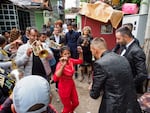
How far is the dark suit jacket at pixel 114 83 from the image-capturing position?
212cm

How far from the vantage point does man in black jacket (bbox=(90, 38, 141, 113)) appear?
2115 mm

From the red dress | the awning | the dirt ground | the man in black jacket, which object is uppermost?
the awning

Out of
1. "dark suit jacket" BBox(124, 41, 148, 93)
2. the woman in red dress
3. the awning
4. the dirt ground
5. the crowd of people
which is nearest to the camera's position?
the crowd of people

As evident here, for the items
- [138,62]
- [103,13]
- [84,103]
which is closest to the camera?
[138,62]

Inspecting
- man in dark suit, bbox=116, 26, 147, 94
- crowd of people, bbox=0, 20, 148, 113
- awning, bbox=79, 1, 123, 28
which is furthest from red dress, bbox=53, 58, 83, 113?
awning, bbox=79, 1, 123, 28

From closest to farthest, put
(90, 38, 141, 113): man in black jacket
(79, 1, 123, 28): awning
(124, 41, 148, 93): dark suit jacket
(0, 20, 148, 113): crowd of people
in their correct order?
1. (0, 20, 148, 113): crowd of people
2. (90, 38, 141, 113): man in black jacket
3. (124, 41, 148, 93): dark suit jacket
4. (79, 1, 123, 28): awning

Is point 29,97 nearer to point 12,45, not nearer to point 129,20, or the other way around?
point 12,45

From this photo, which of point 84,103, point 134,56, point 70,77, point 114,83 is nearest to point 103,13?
point 84,103

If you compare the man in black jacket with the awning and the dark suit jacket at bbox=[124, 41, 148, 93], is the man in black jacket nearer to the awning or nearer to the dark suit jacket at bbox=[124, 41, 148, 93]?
the dark suit jacket at bbox=[124, 41, 148, 93]

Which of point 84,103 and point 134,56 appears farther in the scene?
point 84,103

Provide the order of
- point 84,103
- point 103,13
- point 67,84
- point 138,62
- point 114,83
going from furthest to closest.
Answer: point 103,13, point 84,103, point 67,84, point 138,62, point 114,83

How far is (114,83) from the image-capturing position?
6.97 ft

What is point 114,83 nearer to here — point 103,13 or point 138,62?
point 138,62

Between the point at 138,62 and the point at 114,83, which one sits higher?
the point at 138,62
